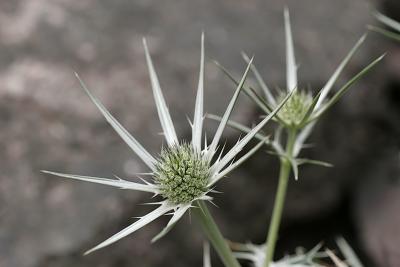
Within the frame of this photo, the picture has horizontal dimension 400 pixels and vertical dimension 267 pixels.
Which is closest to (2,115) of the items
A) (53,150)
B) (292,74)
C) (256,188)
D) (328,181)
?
(53,150)

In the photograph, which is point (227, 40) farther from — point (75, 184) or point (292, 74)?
point (292, 74)

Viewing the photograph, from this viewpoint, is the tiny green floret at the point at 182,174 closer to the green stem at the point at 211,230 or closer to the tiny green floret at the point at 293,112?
the green stem at the point at 211,230

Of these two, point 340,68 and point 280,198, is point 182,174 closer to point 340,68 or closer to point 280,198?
point 280,198

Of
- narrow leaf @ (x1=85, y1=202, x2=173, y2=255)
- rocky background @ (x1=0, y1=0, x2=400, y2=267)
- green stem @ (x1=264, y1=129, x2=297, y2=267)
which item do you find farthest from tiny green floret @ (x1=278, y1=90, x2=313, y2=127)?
rocky background @ (x1=0, y1=0, x2=400, y2=267)

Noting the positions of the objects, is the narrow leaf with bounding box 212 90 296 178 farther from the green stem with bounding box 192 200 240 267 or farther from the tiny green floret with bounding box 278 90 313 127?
the tiny green floret with bounding box 278 90 313 127

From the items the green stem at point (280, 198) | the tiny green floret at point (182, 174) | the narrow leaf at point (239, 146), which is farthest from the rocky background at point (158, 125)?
the narrow leaf at point (239, 146)

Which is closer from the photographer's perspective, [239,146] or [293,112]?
[239,146]

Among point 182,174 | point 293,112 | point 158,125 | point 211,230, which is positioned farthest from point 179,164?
point 158,125
